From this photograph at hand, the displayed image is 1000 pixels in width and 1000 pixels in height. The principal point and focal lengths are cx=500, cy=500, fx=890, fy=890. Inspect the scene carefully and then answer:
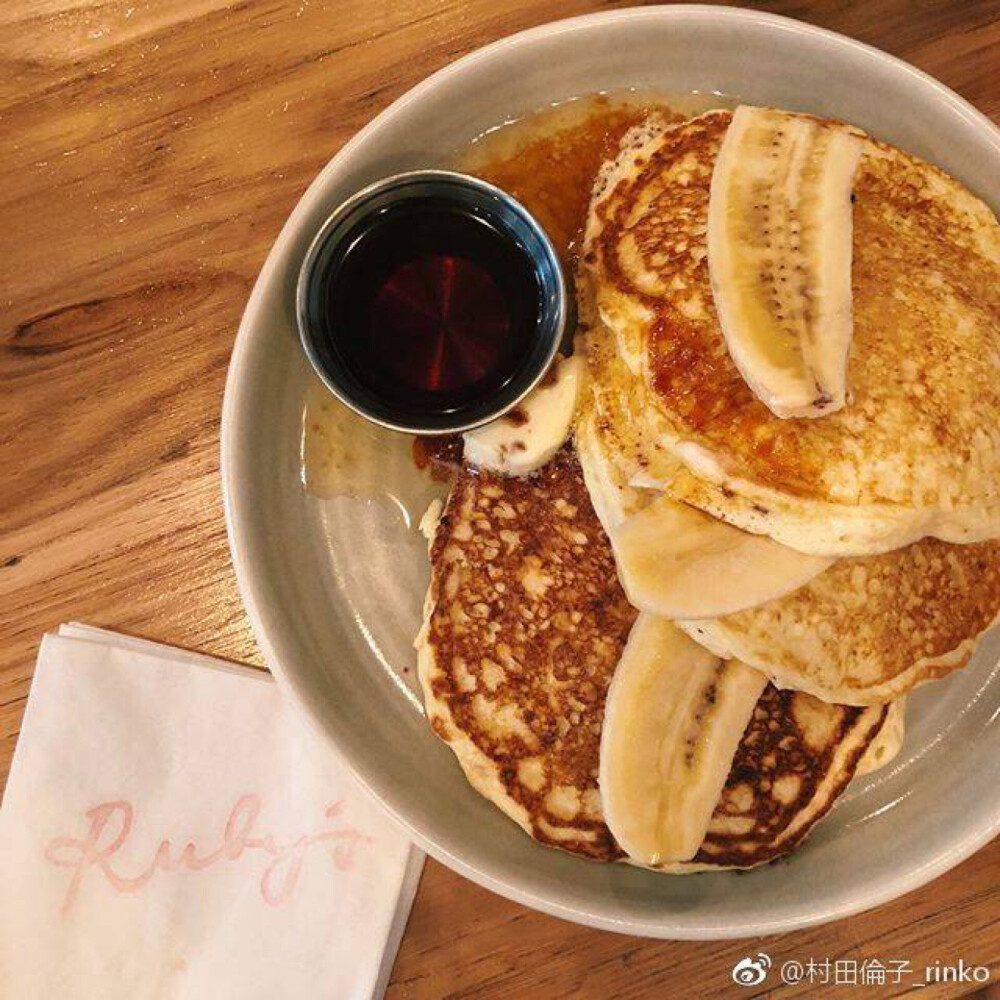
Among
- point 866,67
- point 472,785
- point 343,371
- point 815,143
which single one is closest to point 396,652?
point 472,785

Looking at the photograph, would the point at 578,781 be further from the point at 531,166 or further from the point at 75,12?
the point at 75,12

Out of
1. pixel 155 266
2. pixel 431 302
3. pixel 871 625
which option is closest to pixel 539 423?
pixel 431 302

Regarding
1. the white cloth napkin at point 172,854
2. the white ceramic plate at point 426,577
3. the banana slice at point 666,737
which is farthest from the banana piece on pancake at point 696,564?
the white cloth napkin at point 172,854

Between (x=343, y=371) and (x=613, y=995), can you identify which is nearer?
(x=343, y=371)

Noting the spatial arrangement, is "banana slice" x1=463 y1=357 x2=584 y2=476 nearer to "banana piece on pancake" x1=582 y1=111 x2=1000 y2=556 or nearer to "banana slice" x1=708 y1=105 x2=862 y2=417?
"banana piece on pancake" x1=582 y1=111 x2=1000 y2=556

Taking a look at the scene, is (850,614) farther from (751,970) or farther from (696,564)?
(751,970)
